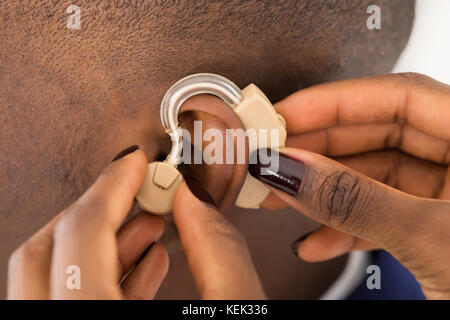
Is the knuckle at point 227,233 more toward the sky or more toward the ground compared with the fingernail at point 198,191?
more toward the ground

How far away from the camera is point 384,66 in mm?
641

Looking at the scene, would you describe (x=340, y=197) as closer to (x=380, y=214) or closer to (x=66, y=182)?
(x=380, y=214)

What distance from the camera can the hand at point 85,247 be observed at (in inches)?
12.8

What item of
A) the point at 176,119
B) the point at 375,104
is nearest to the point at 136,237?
the point at 176,119

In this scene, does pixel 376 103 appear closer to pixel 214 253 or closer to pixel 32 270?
pixel 214 253

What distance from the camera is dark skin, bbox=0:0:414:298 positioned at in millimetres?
423

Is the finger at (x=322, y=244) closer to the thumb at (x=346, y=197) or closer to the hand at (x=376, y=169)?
the hand at (x=376, y=169)

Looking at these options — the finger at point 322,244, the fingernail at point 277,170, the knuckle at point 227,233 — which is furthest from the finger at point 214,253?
the finger at point 322,244

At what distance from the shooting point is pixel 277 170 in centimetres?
47

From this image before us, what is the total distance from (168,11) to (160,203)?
0.23 meters

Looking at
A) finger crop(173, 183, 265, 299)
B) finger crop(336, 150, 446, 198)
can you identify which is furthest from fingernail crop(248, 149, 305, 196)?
finger crop(336, 150, 446, 198)

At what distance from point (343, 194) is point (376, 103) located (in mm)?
219

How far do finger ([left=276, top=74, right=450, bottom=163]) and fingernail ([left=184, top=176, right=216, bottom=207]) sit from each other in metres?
0.19
